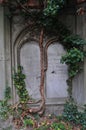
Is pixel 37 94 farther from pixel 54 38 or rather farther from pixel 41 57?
pixel 54 38

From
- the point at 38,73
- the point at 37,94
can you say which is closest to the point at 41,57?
the point at 38,73

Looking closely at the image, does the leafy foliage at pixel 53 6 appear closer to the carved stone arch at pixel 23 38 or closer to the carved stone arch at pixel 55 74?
the carved stone arch at pixel 23 38

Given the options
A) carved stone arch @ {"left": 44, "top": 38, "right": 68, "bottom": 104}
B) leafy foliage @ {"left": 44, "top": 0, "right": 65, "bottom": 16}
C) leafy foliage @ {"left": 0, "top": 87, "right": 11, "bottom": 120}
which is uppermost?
leafy foliage @ {"left": 44, "top": 0, "right": 65, "bottom": 16}

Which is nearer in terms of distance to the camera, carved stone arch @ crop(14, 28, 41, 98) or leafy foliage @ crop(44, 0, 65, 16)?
leafy foliage @ crop(44, 0, 65, 16)

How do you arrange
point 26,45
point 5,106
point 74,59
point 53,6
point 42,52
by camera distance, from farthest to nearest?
point 26,45 < point 42,52 < point 5,106 < point 74,59 < point 53,6

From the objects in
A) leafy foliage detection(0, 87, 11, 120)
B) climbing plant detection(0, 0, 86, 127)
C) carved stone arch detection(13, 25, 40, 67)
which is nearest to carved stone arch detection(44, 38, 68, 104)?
climbing plant detection(0, 0, 86, 127)

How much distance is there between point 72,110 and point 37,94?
0.95m

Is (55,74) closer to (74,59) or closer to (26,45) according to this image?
(74,59)

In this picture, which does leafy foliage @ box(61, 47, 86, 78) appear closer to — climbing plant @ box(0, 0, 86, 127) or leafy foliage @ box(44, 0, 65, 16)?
climbing plant @ box(0, 0, 86, 127)

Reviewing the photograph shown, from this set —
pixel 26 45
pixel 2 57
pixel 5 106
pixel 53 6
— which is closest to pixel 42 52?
pixel 26 45

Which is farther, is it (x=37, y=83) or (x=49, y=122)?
(x=37, y=83)

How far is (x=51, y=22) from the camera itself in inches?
268

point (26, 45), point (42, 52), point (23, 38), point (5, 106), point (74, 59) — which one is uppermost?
point (23, 38)

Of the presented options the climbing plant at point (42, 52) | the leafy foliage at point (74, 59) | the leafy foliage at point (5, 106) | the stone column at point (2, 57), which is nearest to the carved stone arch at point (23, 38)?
the climbing plant at point (42, 52)
